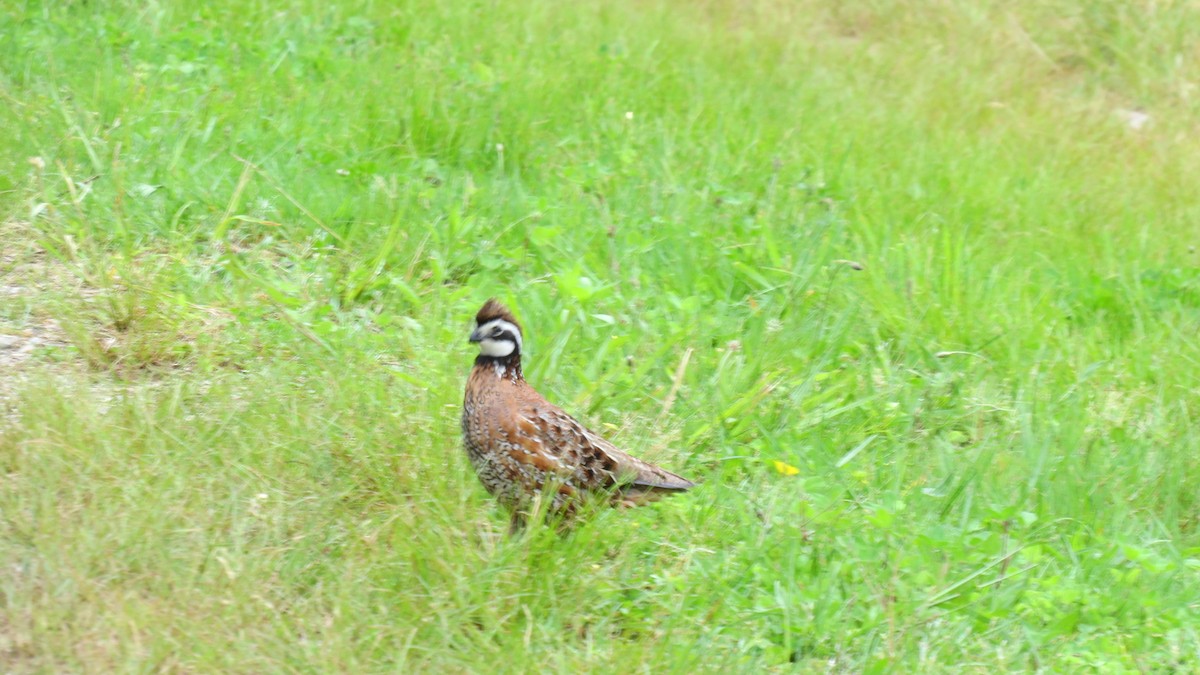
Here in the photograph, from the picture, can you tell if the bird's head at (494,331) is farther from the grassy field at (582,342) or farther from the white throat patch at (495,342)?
the grassy field at (582,342)

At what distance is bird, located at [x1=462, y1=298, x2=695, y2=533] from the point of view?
13.4ft

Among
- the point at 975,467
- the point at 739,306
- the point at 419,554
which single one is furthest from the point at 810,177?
the point at 419,554

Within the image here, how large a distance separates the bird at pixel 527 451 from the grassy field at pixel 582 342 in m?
0.14

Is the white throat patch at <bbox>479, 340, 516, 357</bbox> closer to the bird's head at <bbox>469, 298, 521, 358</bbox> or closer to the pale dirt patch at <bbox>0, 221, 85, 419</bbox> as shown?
the bird's head at <bbox>469, 298, 521, 358</bbox>

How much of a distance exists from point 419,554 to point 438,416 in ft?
2.78

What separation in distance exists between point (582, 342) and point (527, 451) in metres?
1.35

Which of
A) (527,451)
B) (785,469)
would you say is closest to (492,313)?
(527,451)

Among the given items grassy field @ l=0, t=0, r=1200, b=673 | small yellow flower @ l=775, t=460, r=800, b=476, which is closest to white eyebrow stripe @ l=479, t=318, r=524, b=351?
grassy field @ l=0, t=0, r=1200, b=673

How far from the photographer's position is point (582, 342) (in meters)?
5.38

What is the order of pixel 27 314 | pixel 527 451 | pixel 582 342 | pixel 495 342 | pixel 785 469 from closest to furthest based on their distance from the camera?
pixel 527 451 < pixel 495 342 < pixel 785 469 < pixel 27 314 < pixel 582 342

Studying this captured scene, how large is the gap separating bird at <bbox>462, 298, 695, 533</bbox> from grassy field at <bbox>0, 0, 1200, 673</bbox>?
0.14m

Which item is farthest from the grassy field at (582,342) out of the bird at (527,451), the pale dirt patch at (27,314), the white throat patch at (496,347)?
the white throat patch at (496,347)

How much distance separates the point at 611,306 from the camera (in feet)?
18.8

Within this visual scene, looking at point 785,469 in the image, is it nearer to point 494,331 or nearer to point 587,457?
point 587,457
